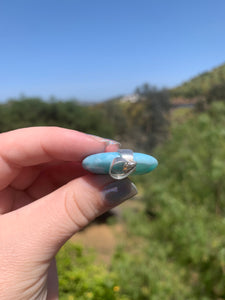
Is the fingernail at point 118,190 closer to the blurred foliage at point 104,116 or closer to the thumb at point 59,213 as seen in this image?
the thumb at point 59,213

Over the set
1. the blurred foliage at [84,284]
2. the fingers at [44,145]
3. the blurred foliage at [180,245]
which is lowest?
the blurred foliage at [180,245]

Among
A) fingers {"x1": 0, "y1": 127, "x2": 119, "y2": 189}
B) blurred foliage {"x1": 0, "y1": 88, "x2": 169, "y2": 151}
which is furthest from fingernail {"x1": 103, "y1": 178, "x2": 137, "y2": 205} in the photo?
blurred foliage {"x1": 0, "y1": 88, "x2": 169, "y2": 151}

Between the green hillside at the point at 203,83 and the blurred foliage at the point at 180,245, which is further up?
the green hillside at the point at 203,83

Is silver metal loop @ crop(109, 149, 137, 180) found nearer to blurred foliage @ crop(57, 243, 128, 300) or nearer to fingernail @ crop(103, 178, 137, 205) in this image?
fingernail @ crop(103, 178, 137, 205)

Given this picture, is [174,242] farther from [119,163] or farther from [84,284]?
[119,163]

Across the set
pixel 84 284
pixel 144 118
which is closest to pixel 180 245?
pixel 84 284

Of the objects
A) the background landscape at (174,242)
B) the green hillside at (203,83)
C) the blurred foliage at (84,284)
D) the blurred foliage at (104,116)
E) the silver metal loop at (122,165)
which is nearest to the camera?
the silver metal loop at (122,165)

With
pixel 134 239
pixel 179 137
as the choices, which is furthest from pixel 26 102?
pixel 134 239

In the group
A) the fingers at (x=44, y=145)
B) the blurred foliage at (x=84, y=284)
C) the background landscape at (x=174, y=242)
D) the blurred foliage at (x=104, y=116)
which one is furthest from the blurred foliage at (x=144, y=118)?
the fingers at (x=44, y=145)
